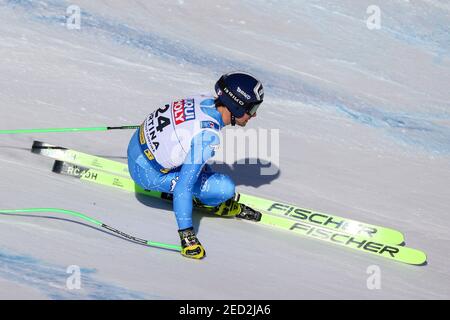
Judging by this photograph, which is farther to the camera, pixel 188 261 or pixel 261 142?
pixel 261 142

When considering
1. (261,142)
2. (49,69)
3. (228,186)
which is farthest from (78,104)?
(228,186)

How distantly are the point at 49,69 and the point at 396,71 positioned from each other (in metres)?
4.08

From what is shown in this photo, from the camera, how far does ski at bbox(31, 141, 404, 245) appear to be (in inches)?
232

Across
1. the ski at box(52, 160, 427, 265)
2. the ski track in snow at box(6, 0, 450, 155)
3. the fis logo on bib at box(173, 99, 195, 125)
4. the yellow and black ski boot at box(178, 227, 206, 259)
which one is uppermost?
the ski track in snow at box(6, 0, 450, 155)

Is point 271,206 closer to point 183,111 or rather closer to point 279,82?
point 183,111

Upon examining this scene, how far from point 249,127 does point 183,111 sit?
2.13 metres

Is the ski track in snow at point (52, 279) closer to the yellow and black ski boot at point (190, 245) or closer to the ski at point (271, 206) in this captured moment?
the yellow and black ski boot at point (190, 245)

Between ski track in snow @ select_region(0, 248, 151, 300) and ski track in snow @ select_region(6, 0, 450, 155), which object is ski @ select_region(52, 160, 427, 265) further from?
ski track in snow @ select_region(6, 0, 450, 155)

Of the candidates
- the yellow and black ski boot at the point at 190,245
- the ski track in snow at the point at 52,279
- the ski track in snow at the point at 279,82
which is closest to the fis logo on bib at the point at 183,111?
the yellow and black ski boot at the point at 190,245

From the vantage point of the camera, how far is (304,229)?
5.84 meters

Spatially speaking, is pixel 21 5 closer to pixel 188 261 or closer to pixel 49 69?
pixel 49 69

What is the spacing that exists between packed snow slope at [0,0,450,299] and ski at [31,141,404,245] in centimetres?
13

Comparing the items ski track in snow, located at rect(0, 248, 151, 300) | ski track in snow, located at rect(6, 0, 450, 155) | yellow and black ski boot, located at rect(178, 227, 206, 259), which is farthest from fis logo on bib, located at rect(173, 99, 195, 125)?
ski track in snow, located at rect(6, 0, 450, 155)
